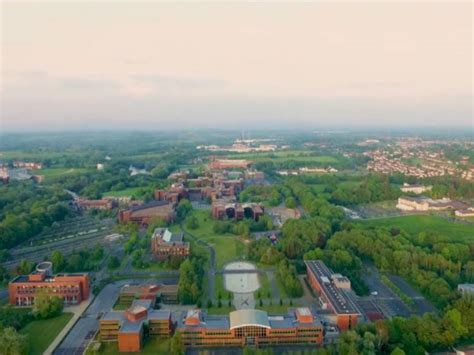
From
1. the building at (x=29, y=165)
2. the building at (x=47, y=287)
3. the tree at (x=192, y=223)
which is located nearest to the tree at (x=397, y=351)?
the building at (x=47, y=287)

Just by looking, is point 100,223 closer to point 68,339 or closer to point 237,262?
point 237,262

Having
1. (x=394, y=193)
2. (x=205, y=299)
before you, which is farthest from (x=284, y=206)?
(x=205, y=299)

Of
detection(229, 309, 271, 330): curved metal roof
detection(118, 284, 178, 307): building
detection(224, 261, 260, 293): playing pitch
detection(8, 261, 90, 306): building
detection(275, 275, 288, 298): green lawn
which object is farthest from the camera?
detection(224, 261, 260, 293): playing pitch

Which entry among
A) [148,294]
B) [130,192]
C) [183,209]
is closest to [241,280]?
[148,294]

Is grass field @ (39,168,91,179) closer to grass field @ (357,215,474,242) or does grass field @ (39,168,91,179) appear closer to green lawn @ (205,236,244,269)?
green lawn @ (205,236,244,269)

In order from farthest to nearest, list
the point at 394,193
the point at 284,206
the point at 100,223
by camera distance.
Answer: the point at 394,193 < the point at 284,206 < the point at 100,223

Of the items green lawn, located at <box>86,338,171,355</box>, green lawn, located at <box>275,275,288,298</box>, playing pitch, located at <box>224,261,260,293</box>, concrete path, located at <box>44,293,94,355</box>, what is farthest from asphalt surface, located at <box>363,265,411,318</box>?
concrete path, located at <box>44,293,94,355</box>
